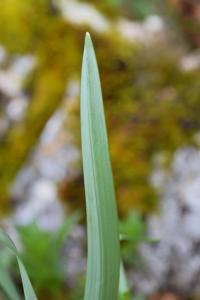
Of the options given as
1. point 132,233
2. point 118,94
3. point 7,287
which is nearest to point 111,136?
point 118,94

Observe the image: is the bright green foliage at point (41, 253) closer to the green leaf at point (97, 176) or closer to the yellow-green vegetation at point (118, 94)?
the yellow-green vegetation at point (118, 94)

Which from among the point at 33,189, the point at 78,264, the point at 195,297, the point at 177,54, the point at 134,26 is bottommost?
the point at 195,297

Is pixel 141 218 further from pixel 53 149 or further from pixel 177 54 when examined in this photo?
pixel 177 54

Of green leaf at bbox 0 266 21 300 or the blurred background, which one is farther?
the blurred background

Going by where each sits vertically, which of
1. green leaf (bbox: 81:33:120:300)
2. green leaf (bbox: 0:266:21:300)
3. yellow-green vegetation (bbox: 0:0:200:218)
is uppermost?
yellow-green vegetation (bbox: 0:0:200:218)

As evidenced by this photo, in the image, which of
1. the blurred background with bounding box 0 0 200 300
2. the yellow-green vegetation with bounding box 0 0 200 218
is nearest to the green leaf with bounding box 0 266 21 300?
the blurred background with bounding box 0 0 200 300

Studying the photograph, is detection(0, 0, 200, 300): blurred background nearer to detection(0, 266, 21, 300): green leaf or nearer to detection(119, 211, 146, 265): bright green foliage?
detection(119, 211, 146, 265): bright green foliage

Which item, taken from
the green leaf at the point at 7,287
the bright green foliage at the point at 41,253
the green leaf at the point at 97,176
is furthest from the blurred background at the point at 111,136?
the green leaf at the point at 97,176

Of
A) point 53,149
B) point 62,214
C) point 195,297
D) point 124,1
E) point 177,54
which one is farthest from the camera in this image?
point 124,1

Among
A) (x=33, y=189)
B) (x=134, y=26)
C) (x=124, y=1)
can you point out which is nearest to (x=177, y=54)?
(x=134, y=26)
